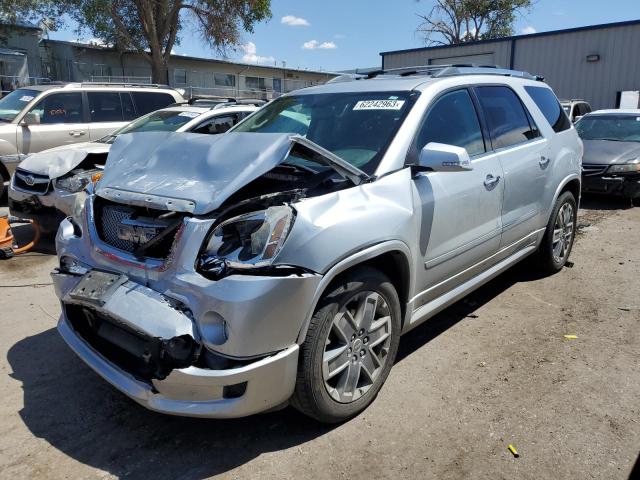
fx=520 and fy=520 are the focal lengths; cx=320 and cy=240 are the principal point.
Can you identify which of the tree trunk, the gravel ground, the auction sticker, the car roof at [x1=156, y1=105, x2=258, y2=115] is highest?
the tree trunk

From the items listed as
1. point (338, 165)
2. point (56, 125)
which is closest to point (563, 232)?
point (338, 165)

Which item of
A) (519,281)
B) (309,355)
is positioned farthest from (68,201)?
(519,281)

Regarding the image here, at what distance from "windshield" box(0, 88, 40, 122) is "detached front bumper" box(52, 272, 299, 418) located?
315 inches

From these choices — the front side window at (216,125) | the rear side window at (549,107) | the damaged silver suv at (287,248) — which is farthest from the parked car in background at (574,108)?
the damaged silver suv at (287,248)

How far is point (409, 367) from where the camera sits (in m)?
3.56

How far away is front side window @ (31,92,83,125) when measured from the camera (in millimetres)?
9016

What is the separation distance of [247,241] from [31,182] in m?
4.91

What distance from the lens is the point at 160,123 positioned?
769 centimetres

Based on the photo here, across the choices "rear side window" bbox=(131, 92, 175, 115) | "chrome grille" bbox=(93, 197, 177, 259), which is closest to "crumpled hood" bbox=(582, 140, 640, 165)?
"rear side window" bbox=(131, 92, 175, 115)

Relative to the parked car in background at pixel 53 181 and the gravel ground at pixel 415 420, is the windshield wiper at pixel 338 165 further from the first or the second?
the parked car in background at pixel 53 181

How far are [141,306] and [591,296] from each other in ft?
13.6

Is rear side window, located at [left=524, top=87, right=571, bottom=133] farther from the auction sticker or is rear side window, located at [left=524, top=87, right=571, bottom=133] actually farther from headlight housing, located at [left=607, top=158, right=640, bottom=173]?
headlight housing, located at [left=607, top=158, right=640, bottom=173]

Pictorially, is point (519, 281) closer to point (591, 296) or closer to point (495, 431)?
point (591, 296)

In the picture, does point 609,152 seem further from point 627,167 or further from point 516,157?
point 516,157
